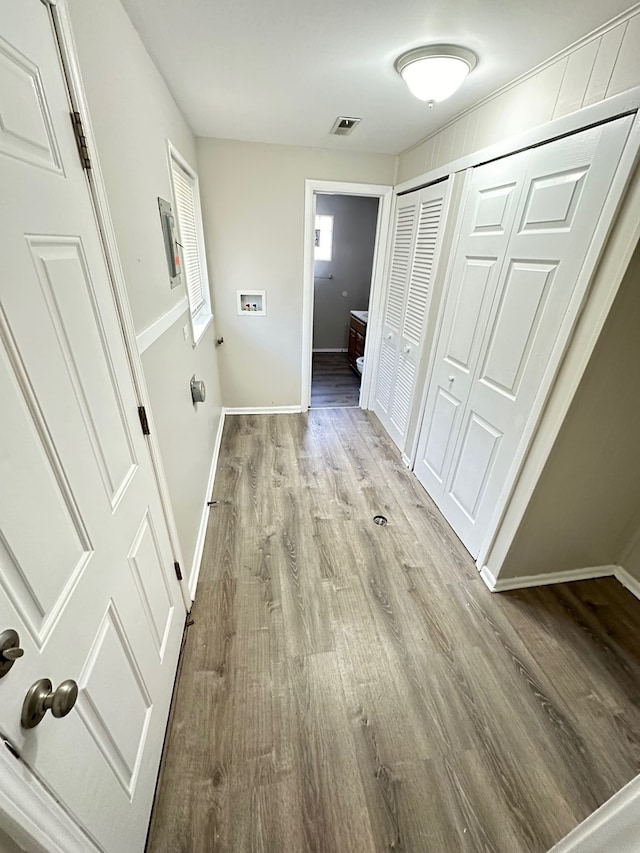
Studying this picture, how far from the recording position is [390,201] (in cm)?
300

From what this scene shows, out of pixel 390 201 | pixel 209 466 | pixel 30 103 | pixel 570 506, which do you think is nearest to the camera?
pixel 30 103

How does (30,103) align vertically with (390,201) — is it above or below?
below

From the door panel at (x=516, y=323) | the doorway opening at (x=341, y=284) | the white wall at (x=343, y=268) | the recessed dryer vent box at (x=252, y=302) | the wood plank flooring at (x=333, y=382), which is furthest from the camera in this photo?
the white wall at (x=343, y=268)

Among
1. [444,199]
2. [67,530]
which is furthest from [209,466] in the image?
[444,199]

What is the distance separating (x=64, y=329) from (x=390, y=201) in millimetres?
3081

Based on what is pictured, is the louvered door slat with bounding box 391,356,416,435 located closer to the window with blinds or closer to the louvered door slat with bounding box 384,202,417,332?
the louvered door slat with bounding box 384,202,417,332

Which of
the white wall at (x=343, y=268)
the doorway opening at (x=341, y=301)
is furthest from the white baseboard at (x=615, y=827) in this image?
the white wall at (x=343, y=268)

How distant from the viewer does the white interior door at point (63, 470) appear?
1.88 feet

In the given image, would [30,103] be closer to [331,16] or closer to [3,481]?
[3,481]

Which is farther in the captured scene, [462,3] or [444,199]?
[444,199]

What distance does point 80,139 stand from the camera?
83cm

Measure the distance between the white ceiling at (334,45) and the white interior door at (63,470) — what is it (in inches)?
32.7

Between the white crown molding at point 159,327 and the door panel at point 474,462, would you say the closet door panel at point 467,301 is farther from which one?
the white crown molding at point 159,327

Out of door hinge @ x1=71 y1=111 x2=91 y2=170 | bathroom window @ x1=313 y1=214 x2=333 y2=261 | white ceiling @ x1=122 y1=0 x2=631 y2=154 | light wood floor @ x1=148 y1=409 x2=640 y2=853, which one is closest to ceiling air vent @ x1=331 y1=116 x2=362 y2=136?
white ceiling @ x1=122 y1=0 x2=631 y2=154
